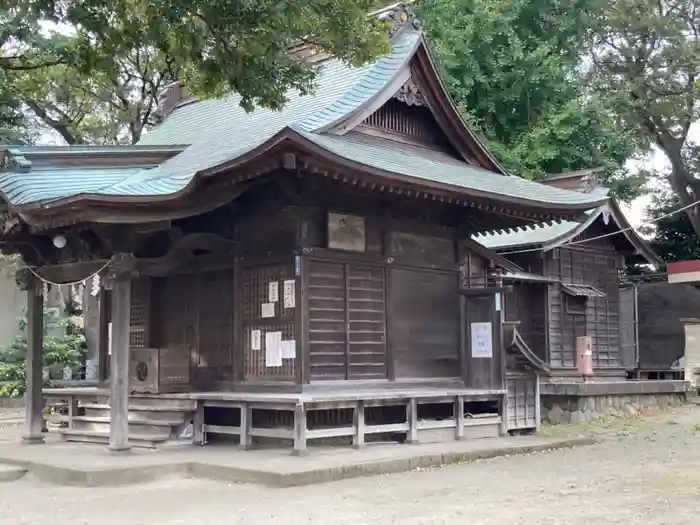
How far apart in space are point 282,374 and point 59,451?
315 cm

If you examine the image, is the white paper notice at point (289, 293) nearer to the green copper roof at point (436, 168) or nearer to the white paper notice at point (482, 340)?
the green copper roof at point (436, 168)

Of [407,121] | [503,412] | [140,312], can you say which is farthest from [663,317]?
[140,312]

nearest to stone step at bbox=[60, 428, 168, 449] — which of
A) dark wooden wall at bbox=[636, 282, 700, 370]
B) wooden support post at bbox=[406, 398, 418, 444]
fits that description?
wooden support post at bbox=[406, 398, 418, 444]

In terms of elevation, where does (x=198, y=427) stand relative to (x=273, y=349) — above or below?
below

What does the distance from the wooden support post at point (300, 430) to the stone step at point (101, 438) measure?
220cm

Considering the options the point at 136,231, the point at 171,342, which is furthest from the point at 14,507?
the point at 171,342

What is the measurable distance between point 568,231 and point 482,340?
6.78m

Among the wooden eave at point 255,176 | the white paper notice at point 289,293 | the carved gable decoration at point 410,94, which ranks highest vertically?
the carved gable decoration at point 410,94

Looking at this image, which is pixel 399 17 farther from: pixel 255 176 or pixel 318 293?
pixel 255 176

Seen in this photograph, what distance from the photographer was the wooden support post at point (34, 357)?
1258 cm

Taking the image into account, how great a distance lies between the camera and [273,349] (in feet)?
38.8

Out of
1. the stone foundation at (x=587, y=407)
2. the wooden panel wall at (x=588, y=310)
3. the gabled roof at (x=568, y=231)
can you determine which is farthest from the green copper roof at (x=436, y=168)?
the wooden panel wall at (x=588, y=310)

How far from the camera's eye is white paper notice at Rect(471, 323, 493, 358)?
13.5 metres

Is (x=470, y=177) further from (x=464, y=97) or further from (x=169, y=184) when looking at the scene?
(x=464, y=97)
